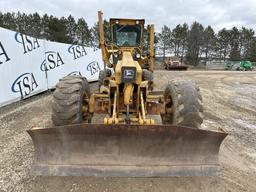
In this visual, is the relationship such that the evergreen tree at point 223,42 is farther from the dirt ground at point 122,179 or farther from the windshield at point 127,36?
the windshield at point 127,36

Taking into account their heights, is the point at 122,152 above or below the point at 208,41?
below

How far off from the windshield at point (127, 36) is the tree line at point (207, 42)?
55594 millimetres

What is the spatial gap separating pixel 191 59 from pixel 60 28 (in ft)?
94.0

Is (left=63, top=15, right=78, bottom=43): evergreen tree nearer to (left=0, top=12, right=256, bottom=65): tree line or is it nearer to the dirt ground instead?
(left=0, top=12, right=256, bottom=65): tree line

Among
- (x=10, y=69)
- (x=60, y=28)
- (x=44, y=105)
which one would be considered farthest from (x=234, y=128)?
(x=60, y=28)

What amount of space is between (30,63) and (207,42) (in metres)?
58.8

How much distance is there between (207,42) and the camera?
61.7 m

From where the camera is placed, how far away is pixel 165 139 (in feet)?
10.7

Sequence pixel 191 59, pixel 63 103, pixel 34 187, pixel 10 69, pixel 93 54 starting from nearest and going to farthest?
pixel 34 187
pixel 63 103
pixel 10 69
pixel 93 54
pixel 191 59

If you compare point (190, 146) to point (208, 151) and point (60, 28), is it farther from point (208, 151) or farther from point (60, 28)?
point (60, 28)

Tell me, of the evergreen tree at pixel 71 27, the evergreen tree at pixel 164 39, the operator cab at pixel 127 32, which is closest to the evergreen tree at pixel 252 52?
the evergreen tree at pixel 164 39

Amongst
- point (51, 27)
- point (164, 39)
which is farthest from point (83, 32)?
point (164, 39)

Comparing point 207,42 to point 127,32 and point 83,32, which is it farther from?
point 127,32

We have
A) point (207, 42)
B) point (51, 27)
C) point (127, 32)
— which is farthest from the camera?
point (207, 42)
